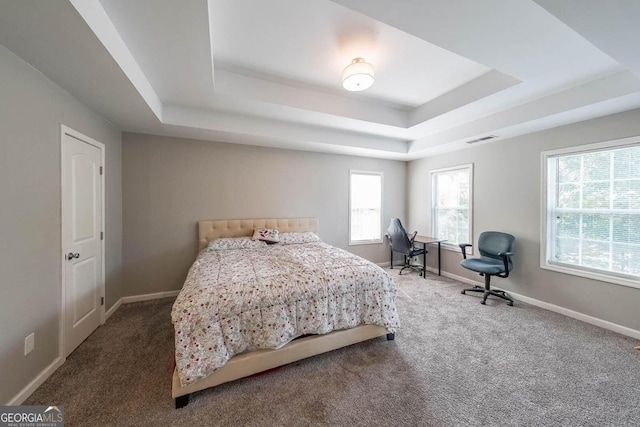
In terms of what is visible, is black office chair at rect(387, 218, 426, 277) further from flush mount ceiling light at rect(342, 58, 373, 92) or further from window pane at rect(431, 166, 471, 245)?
flush mount ceiling light at rect(342, 58, 373, 92)

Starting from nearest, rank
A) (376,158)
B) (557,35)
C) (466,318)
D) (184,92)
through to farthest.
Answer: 1. (557,35)
2. (184,92)
3. (466,318)
4. (376,158)

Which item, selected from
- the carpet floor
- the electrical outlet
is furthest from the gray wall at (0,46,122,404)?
the carpet floor

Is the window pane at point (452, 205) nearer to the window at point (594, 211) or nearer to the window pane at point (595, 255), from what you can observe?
the window at point (594, 211)

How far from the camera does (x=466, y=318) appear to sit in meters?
2.86

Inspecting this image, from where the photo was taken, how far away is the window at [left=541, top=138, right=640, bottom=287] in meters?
2.56

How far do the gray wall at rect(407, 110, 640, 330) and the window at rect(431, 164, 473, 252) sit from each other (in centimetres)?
13

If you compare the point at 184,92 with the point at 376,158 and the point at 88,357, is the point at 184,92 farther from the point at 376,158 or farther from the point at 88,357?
the point at 376,158

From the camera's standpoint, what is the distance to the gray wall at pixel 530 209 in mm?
2598

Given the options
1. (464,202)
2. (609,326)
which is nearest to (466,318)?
(609,326)

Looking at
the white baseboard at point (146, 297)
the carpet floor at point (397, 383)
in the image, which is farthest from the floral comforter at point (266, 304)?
the white baseboard at point (146, 297)

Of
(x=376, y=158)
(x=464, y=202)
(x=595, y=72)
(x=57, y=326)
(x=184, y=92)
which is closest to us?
(x=57, y=326)

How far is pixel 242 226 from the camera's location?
388cm

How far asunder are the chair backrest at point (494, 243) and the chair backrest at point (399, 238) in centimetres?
109

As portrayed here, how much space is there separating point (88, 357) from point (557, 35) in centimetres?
470
